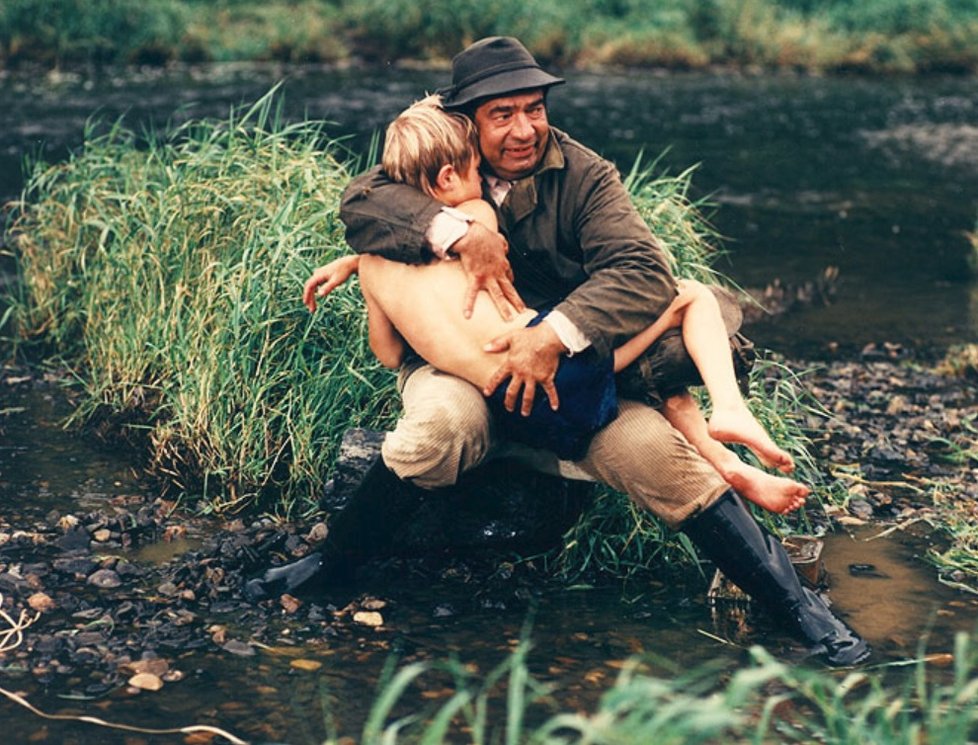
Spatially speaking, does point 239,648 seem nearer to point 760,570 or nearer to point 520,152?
point 760,570

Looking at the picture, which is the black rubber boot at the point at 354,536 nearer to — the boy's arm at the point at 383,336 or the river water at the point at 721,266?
the river water at the point at 721,266

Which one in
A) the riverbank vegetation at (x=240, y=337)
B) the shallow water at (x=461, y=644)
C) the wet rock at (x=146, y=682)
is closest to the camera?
the shallow water at (x=461, y=644)

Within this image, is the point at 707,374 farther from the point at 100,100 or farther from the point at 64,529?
the point at 100,100

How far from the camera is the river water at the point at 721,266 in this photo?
3.86 metres

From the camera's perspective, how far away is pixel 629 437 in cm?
410

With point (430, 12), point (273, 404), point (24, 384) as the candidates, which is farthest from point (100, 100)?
point (273, 404)

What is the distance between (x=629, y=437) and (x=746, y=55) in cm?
1760

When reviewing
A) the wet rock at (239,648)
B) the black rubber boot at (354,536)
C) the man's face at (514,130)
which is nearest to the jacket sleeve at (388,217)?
the man's face at (514,130)

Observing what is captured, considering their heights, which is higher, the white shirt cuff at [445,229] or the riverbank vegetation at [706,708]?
the white shirt cuff at [445,229]

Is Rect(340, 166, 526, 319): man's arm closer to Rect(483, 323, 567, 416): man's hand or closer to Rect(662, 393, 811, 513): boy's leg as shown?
Rect(483, 323, 567, 416): man's hand

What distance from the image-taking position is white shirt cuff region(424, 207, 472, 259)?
13.4 feet

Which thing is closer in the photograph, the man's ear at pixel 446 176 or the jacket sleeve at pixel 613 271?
the jacket sleeve at pixel 613 271

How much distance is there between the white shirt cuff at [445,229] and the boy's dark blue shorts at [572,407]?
1.03ft

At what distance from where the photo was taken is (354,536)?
14.3ft
